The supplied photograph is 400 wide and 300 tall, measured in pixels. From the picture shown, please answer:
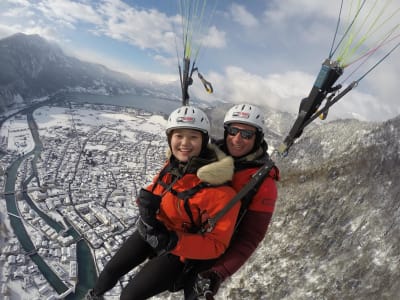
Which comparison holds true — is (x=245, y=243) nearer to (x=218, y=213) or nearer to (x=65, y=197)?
(x=218, y=213)

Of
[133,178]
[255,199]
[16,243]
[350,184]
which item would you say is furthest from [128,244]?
[133,178]

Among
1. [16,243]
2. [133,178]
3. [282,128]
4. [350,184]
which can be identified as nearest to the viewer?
[350,184]

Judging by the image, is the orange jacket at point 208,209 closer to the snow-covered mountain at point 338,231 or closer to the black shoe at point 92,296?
the black shoe at point 92,296

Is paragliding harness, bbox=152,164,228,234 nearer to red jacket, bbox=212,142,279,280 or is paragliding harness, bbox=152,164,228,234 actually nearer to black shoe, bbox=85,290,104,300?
red jacket, bbox=212,142,279,280

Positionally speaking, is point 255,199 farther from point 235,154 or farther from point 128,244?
point 128,244

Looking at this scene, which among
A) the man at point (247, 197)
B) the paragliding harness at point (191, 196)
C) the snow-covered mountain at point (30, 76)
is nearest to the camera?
the paragliding harness at point (191, 196)

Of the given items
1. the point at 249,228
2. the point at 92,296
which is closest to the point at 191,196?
the point at 249,228

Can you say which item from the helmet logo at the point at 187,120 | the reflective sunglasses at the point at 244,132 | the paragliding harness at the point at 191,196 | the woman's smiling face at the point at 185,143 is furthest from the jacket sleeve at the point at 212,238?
the helmet logo at the point at 187,120
